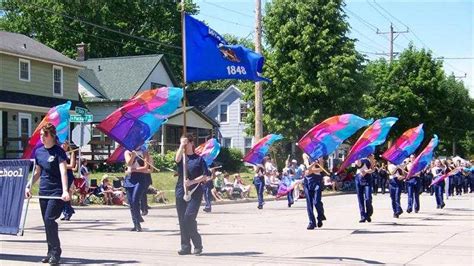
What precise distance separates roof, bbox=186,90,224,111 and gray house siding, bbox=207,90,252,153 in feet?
2.70

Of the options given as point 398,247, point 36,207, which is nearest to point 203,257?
point 398,247

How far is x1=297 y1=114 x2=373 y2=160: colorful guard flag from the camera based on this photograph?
1471 cm

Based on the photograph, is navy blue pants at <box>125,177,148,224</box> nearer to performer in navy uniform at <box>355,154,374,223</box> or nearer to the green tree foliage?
performer in navy uniform at <box>355,154,374,223</box>

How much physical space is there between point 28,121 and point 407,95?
106 feet

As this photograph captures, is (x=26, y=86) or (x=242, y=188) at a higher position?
(x=26, y=86)

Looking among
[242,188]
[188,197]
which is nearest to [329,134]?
[188,197]

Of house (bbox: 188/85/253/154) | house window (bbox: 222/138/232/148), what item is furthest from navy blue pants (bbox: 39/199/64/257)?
house window (bbox: 222/138/232/148)

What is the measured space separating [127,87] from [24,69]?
11.4m

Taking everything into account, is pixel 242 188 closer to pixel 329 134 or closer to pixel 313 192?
pixel 313 192

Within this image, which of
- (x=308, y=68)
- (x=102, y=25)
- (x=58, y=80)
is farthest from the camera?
(x=102, y=25)

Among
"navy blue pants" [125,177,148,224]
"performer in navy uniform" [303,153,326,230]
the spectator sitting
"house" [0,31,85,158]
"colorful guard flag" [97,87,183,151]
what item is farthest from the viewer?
"house" [0,31,85,158]

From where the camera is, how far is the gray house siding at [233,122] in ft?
194

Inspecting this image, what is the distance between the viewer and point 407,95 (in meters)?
57.2

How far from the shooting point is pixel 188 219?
10648 mm
